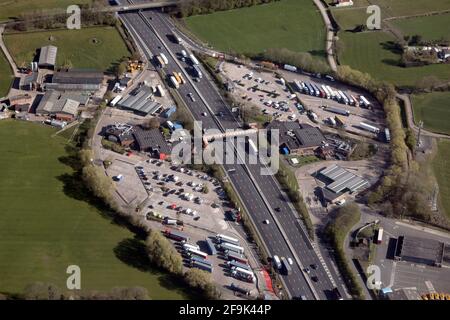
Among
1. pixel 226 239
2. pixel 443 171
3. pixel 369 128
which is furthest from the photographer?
pixel 369 128

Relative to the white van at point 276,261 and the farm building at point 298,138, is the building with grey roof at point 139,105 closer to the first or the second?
the farm building at point 298,138

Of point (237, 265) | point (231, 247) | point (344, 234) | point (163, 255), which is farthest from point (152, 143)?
point (344, 234)

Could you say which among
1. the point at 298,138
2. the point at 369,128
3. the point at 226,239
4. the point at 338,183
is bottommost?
the point at 226,239

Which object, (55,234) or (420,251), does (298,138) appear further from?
(55,234)

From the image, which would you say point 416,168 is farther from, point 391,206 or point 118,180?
point 118,180

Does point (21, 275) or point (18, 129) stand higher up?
point (18, 129)

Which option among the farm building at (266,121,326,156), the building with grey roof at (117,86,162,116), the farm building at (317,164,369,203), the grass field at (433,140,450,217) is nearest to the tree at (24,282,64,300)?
the building with grey roof at (117,86,162,116)
